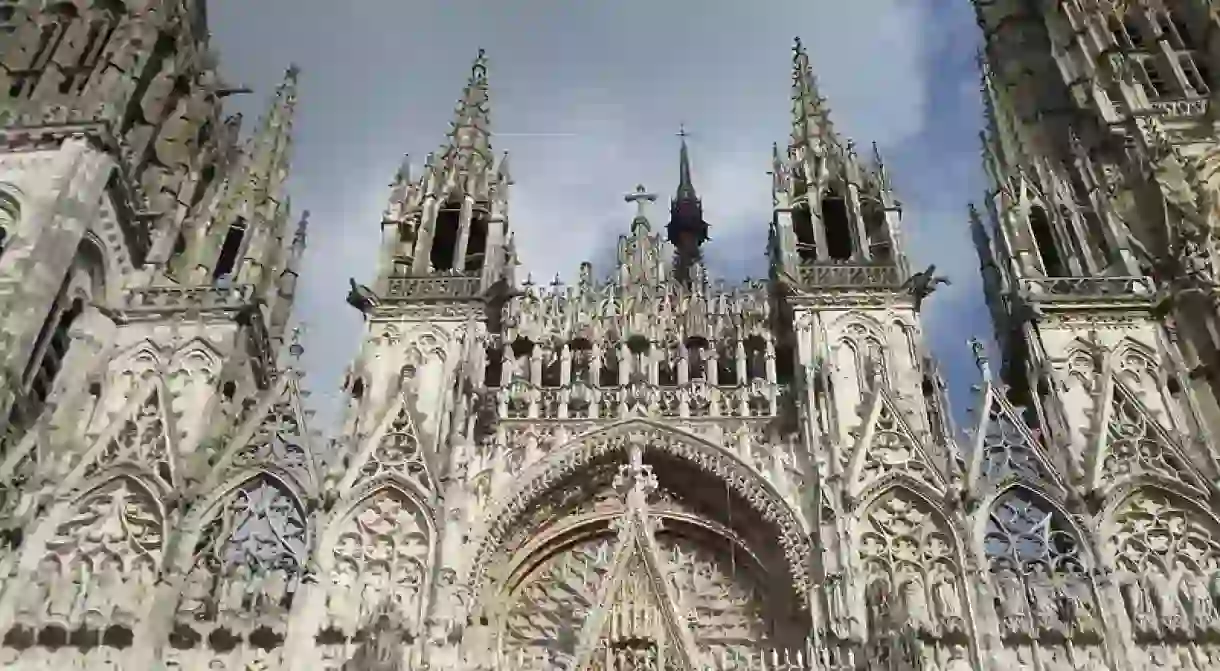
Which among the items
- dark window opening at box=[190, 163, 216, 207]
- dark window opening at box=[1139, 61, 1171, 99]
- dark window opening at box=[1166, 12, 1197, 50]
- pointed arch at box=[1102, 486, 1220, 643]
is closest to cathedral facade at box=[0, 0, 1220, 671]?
pointed arch at box=[1102, 486, 1220, 643]

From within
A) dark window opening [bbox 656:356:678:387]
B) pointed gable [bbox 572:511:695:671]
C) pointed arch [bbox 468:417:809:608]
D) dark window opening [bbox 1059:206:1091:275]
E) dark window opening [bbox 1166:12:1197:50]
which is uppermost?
dark window opening [bbox 1166:12:1197:50]

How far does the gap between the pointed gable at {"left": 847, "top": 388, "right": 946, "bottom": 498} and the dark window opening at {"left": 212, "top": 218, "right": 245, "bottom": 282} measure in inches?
394

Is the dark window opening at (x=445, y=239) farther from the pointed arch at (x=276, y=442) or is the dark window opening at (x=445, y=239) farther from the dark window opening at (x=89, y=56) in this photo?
the dark window opening at (x=89, y=56)

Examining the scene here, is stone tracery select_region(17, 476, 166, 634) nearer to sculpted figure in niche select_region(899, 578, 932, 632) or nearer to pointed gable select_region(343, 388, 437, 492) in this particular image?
pointed gable select_region(343, 388, 437, 492)

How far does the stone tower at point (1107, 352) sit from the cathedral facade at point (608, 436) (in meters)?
0.05

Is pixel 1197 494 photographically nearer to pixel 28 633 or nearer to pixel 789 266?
pixel 789 266

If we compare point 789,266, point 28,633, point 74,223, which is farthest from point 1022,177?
point 28,633

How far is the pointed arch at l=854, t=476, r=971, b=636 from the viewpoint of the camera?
13453 millimetres

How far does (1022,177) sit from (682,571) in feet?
28.8

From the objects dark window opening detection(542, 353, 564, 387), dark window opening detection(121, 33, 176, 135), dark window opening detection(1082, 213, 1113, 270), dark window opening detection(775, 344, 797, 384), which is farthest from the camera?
dark window opening detection(121, 33, 176, 135)

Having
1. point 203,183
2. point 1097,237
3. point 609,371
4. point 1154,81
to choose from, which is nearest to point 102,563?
point 609,371

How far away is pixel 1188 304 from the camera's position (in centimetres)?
1675

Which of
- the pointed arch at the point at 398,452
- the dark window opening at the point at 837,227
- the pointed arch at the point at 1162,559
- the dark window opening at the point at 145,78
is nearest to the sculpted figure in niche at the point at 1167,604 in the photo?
the pointed arch at the point at 1162,559

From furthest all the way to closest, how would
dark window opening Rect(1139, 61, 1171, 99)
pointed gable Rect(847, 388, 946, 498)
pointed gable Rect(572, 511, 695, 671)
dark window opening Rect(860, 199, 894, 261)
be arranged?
dark window opening Rect(1139, 61, 1171, 99)
dark window opening Rect(860, 199, 894, 261)
pointed gable Rect(847, 388, 946, 498)
pointed gable Rect(572, 511, 695, 671)
